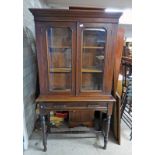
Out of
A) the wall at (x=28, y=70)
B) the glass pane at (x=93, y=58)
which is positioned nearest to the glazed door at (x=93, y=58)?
the glass pane at (x=93, y=58)

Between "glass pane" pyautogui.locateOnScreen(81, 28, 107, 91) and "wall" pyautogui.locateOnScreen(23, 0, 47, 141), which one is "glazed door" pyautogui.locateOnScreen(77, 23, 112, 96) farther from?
"wall" pyautogui.locateOnScreen(23, 0, 47, 141)

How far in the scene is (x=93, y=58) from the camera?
217cm

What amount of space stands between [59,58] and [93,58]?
1.38 ft

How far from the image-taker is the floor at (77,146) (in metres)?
2.11

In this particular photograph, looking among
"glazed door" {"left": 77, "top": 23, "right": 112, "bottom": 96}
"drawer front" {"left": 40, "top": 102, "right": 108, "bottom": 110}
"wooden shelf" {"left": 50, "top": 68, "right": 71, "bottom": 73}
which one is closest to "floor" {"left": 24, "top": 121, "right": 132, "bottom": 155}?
"drawer front" {"left": 40, "top": 102, "right": 108, "bottom": 110}

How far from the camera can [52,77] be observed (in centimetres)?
211

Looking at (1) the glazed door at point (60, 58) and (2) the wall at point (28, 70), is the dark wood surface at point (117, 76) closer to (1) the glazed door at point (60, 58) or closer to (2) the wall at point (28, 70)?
(1) the glazed door at point (60, 58)

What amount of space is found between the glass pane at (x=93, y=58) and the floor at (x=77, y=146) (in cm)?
73

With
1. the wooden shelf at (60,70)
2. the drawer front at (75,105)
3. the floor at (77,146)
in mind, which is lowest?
the floor at (77,146)

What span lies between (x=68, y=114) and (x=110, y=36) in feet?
4.69

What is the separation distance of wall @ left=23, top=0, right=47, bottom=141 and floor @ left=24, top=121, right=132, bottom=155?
242mm

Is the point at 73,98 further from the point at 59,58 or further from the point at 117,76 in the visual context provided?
the point at 117,76
